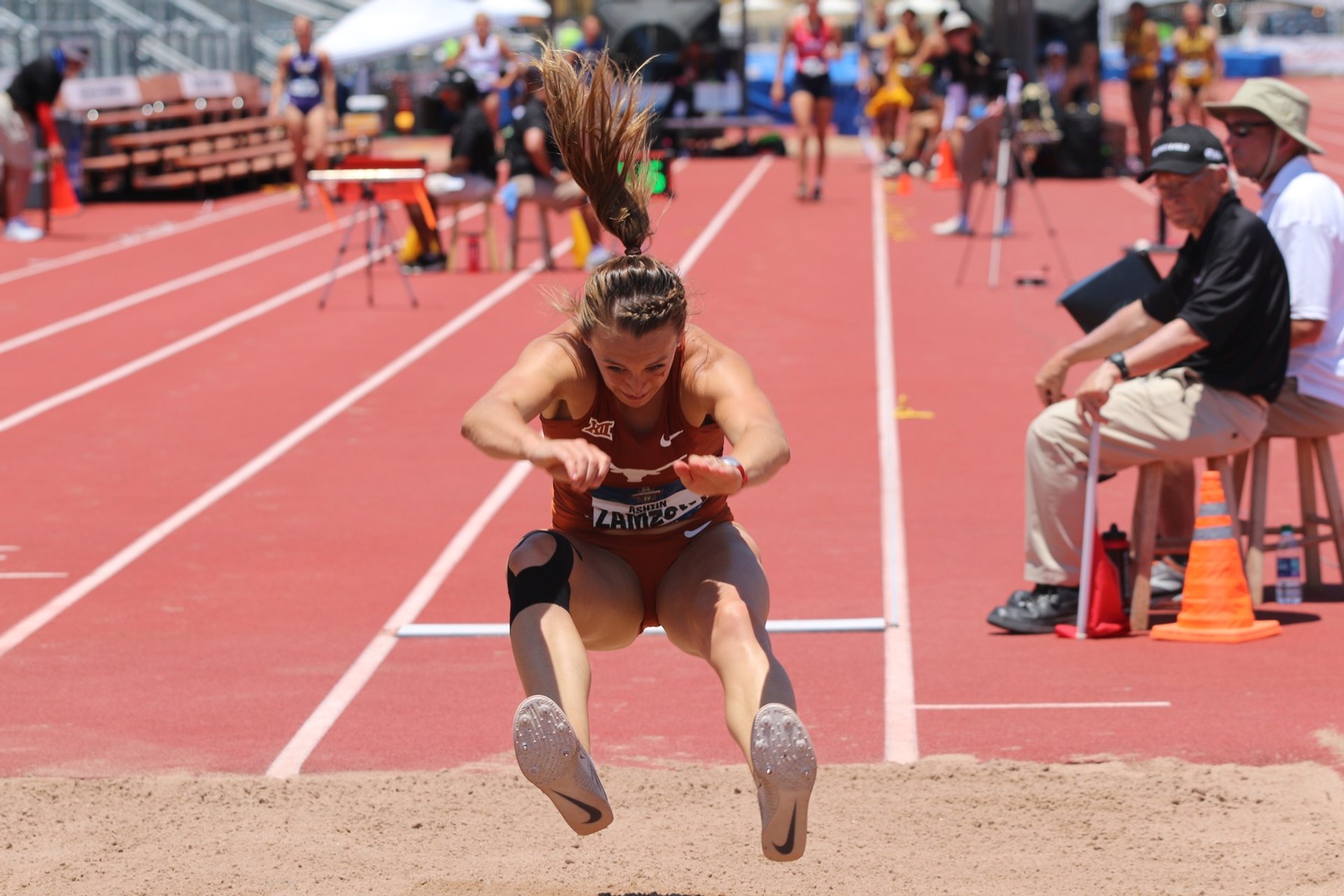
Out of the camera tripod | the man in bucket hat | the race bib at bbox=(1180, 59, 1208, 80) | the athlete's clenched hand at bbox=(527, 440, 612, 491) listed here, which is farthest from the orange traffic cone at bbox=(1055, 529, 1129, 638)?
the race bib at bbox=(1180, 59, 1208, 80)

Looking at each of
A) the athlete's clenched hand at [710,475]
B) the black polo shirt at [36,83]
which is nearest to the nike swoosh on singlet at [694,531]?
the athlete's clenched hand at [710,475]

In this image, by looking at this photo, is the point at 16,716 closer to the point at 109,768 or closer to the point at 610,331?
the point at 109,768

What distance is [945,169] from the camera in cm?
2200

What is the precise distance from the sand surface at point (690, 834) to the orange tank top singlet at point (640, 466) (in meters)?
0.89

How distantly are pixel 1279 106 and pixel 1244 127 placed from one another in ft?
0.46

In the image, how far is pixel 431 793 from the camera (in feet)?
16.5

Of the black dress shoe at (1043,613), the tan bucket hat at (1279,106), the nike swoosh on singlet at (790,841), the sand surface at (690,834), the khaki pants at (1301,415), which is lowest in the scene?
the sand surface at (690,834)

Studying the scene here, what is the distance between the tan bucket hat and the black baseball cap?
0.42m

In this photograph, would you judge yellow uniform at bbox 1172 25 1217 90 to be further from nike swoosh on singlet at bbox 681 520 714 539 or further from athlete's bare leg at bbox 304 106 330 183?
nike swoosh on singlet at bbox 681 520 714 539

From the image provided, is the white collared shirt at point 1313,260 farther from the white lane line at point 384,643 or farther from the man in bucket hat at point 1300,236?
the white lane line at point 384,643

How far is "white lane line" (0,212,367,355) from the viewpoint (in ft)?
43.0

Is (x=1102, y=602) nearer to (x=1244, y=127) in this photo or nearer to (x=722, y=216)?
(x=1244, y=127)

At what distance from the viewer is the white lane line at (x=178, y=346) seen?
10633 millimetres

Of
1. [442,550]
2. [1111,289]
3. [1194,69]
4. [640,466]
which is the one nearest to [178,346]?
[442,550]
